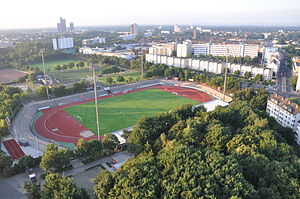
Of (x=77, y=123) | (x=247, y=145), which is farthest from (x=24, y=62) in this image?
(x=247, y=145)

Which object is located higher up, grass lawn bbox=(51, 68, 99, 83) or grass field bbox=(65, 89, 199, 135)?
grass lawn bbox=(51, 68, 99, 83)

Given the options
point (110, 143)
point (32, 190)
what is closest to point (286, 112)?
point (110, 143)

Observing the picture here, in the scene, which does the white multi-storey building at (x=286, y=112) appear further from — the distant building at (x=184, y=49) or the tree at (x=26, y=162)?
the distant building at (x=184, y=49)

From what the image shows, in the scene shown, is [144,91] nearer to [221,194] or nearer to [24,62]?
[221,194]

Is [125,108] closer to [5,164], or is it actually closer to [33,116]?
[33,116]

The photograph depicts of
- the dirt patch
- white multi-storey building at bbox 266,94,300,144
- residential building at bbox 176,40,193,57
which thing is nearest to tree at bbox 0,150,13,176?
white multi-storey building at bbox 266,94,300,144

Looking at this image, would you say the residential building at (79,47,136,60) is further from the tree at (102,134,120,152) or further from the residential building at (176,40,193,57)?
the tree at (102,134,120,152)
